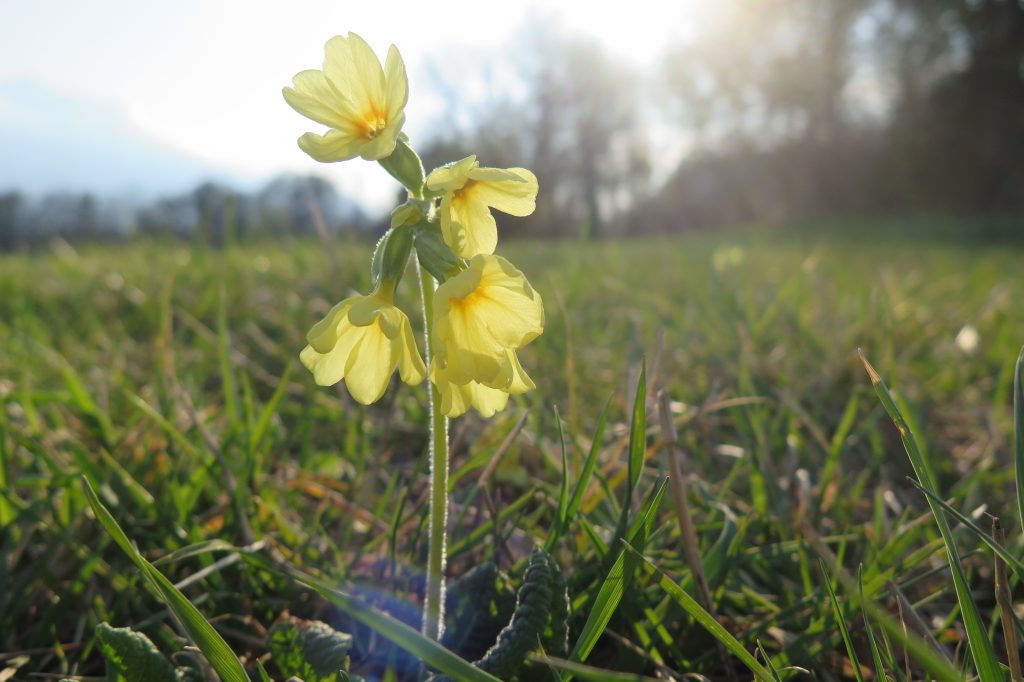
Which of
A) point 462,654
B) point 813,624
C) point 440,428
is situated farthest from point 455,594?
point 813,624

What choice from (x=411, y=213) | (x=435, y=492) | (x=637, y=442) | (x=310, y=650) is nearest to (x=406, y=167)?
(x=411, y=213)

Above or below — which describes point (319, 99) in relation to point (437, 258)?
above

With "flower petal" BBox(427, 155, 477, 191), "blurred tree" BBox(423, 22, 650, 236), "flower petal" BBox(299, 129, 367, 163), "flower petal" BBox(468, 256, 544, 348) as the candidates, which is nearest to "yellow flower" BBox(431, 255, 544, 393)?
"flower petal" BBox(468, 256, 544, 348)

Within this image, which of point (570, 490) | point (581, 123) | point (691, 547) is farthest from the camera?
point (581, 123)

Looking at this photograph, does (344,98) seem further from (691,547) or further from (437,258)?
(691,547)

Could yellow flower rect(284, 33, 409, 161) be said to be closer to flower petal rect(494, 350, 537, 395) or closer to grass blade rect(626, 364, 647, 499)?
flower petal rect(494, 350, 537, 395)

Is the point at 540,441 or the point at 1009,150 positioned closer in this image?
the point at 540,441

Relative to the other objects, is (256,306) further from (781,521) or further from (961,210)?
(961,210)
